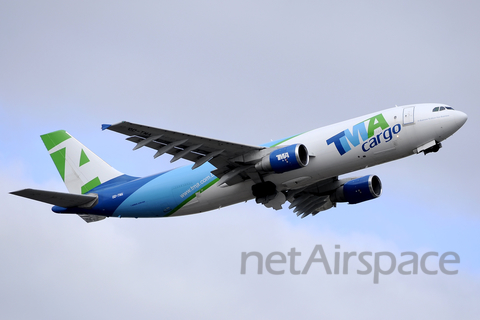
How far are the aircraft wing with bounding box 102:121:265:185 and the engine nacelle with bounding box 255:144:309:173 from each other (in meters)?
1.50

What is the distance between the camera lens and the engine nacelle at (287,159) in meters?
30.6

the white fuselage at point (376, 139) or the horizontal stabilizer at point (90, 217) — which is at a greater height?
the white fuselage at point (376, 139)

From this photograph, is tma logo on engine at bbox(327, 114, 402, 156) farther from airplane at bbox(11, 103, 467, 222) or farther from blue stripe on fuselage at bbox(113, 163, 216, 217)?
blue stripe on fuselage at bbox(113, 163, 216, 217)

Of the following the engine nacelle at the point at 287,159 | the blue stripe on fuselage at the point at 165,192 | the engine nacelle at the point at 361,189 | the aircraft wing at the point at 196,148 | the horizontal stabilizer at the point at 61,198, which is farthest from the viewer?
the engine nacelle at the point at 361,189

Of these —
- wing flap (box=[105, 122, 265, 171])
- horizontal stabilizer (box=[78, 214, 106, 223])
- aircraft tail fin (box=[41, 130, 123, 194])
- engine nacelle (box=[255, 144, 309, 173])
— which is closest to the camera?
wing flap (box=[105, 122, 265, 171])

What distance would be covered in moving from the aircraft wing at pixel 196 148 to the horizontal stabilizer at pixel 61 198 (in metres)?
7.69

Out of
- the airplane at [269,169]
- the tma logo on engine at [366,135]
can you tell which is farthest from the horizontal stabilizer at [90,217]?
the tma logo on engine at [366,135]

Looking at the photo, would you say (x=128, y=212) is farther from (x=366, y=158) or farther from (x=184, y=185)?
(x=366, y=158)

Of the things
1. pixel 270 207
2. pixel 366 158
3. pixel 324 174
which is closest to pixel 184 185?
pixel 270 207

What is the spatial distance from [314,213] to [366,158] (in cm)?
982

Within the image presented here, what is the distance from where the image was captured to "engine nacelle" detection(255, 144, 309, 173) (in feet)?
100

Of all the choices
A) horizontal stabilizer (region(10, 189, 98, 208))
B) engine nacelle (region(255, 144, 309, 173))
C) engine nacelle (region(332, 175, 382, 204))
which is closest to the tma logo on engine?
engine nacelle (region(255, 144, 309, 173))

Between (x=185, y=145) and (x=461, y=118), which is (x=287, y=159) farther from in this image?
(x=461, y=118)

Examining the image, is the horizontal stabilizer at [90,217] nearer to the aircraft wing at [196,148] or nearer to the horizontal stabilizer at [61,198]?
the horizontal stabilizer at [61,198]
